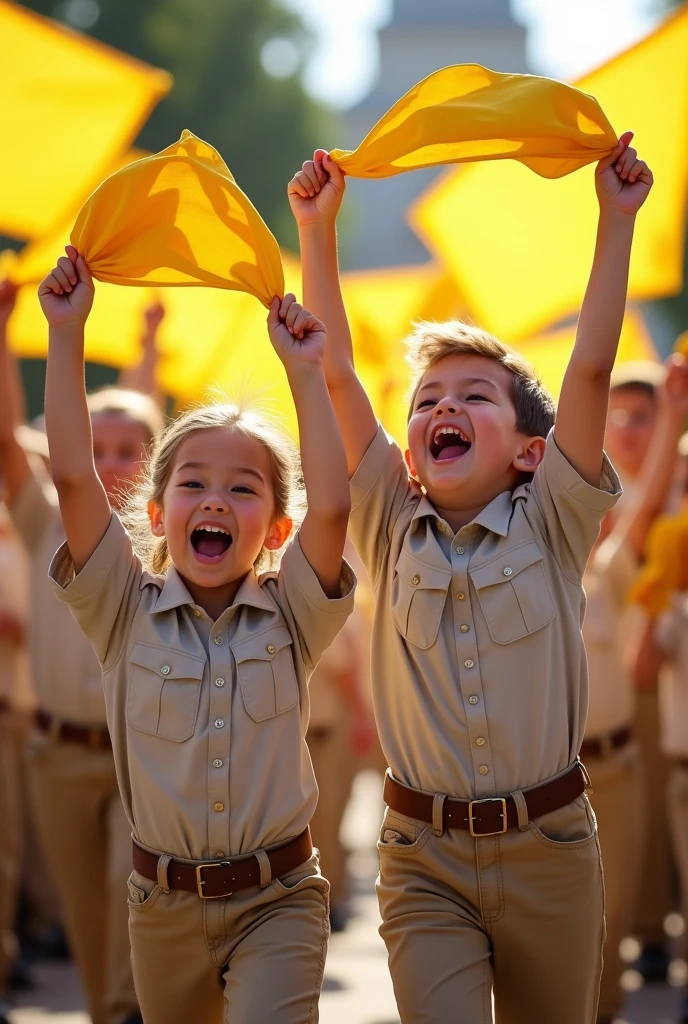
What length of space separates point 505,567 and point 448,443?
36cm

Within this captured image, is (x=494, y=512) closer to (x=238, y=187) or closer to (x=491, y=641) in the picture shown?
(x=491, y=641)

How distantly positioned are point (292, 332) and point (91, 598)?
0.76m

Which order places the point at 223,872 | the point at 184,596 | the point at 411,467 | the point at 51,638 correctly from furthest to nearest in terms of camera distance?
the point at 51,638 < the point at 411,467 < the point at 184,596 < the point at 223,872

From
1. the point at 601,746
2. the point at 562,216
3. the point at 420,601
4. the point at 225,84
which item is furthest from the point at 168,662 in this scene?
the point at 225,84

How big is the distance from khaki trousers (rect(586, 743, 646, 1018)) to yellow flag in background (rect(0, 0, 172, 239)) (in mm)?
3433

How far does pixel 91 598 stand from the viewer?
3.43 meters

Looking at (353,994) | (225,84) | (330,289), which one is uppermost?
(225,84)

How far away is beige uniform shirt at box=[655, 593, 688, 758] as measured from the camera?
18.9 ft

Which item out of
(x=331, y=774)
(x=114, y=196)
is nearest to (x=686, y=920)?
(x=331, y=774)

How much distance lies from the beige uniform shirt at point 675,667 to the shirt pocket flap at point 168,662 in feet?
9.57

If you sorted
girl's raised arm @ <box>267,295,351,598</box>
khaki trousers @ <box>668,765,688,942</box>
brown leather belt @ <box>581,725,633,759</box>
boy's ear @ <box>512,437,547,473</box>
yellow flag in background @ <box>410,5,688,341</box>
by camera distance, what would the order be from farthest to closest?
yellow flag in background @ <box>410,5,688,341</box>, khaki trousers @ <box>668,765,688,942</box>, brown leather belt @ <box>581,725,633,759</box>, boy's ear @ <box>512,437,547,473</box>, girl's raised arm @ <box>267,295,351,598</box>

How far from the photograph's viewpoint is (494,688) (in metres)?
3.34

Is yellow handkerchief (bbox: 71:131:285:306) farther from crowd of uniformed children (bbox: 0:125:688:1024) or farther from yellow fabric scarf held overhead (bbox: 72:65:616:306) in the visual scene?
crowd of uniformed children (bbox: 0:125:688:1024)

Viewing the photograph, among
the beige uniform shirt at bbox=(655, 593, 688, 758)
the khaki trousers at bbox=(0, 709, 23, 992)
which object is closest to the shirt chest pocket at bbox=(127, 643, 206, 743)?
the khaki trousers at bbox=(0, 709, 23, 992)
